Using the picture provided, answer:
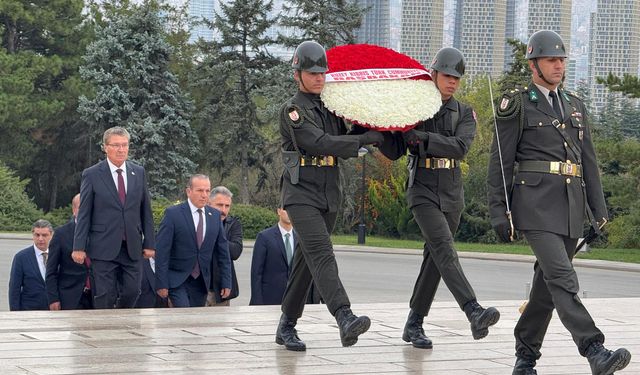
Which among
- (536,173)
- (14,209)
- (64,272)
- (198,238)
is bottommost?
(14,209)

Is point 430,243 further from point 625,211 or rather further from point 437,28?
point 437,28

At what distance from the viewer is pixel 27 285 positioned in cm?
1167

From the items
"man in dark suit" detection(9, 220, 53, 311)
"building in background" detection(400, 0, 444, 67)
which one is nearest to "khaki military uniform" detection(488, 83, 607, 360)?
"man in dark suit" detection(9, 220, 53, 311)

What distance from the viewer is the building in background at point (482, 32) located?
6890 inches

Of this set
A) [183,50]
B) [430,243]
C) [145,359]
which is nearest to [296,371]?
[145,359]

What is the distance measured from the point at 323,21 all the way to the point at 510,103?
4494 centimetres

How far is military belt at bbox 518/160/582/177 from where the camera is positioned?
7.70 metres

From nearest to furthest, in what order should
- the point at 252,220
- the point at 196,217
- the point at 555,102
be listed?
1. the point at 555,102
2. the point at 196,217
3. the point at 252,220

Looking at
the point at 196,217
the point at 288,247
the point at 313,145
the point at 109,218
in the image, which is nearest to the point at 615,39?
the point at 288,247

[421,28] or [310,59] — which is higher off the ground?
[421,28]

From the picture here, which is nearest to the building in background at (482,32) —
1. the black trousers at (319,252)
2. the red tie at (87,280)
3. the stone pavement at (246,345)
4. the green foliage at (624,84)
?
the green foliage at (624,84)

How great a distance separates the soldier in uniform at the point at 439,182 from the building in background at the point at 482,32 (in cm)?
16492

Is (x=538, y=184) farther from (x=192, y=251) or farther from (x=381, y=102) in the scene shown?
(x=192, y=251)

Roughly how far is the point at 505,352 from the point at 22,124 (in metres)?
49.2
